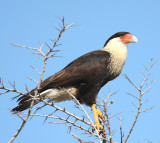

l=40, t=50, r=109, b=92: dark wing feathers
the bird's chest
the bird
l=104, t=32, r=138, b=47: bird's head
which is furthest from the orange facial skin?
l=40, t=50, r=109, b=92: dark wing feathers

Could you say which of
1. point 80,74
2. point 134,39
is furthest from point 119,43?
point 80,74

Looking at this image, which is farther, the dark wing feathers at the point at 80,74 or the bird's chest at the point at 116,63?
the bird's chest at the point at 116,63

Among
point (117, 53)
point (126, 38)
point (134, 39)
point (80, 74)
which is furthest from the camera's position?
point (126, 38)

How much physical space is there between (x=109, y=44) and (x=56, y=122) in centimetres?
312

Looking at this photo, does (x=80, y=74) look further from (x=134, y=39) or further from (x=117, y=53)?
(x=134, y=39)

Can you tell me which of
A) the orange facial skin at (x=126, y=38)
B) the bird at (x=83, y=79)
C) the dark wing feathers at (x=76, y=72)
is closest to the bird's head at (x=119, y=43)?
the orange facial skin at (x=126, y=38)

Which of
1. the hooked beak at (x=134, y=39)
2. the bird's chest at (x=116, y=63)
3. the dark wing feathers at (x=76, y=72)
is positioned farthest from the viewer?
the hooked beak at (x=134, y=39)

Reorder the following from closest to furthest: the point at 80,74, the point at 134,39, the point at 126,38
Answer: the point at 80,74 → the point at 134,39 → the point at 126,38

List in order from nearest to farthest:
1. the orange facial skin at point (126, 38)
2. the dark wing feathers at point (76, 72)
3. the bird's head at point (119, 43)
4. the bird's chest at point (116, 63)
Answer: the dark wing feathers at point (76, 72), the bird's chest at point (116, 63), the bird's head at point (119, 43), the orange facial skin at point (126, 38)

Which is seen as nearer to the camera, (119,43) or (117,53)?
(117,53)

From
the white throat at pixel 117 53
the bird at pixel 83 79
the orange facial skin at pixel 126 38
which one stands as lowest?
the bird at pixel 83 79

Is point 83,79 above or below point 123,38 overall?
below

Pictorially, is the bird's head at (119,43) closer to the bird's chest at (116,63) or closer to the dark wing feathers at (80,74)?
the bird's chest at (116,63)

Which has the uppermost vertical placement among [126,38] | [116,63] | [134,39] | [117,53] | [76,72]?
[126,38]
